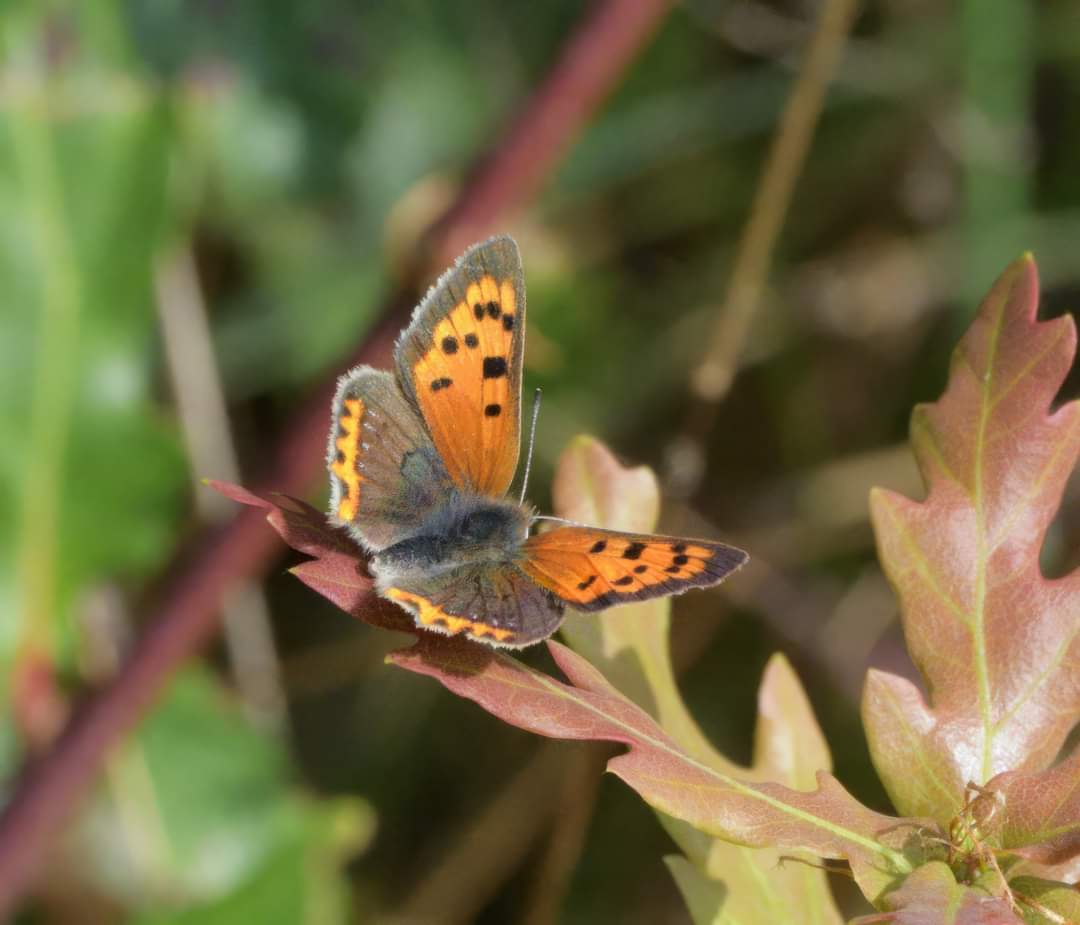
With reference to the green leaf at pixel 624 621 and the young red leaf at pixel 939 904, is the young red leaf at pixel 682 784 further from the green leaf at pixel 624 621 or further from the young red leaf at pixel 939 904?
the green leaf at pixel 624 621

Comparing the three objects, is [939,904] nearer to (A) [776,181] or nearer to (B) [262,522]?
(B) [262,522]

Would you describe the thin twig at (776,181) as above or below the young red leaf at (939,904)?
above

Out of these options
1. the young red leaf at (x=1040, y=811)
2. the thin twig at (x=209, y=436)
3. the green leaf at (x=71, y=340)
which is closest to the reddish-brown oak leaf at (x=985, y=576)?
the young red leaf at (x=1040, y=811)

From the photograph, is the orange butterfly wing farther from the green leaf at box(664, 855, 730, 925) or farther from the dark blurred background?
the dark blurred background

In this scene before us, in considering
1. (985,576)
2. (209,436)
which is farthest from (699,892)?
(209,436)

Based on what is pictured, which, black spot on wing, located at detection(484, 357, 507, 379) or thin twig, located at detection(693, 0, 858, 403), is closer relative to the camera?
black spot on wing, located at detection(484, 357, 507, 379)

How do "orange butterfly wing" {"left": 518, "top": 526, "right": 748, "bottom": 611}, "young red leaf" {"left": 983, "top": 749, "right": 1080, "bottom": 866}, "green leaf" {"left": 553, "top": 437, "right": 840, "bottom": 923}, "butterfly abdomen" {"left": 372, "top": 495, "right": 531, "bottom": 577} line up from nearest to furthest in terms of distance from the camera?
"young red leaf" {"left": 983, "top": 749, "right": 1080, "bottom": 866} → "orange butterfly wing" {"left": 518, "top": 526, "right": 748, "bottom": 611} → "green leaf" {"left": 553, "top": 437, "right": 840, "bottom": 923} → "butterfly abdomen" {"left": 372, "top": 495, "right": 531, "bottom": 577}

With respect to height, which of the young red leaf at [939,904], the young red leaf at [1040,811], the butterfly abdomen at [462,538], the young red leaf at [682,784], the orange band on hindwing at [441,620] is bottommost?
the young red leaf at [939,904]

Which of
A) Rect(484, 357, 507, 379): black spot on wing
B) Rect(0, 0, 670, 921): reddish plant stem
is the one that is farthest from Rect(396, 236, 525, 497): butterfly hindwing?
Rect(0, 0, 670, 921): reddish plant stem
